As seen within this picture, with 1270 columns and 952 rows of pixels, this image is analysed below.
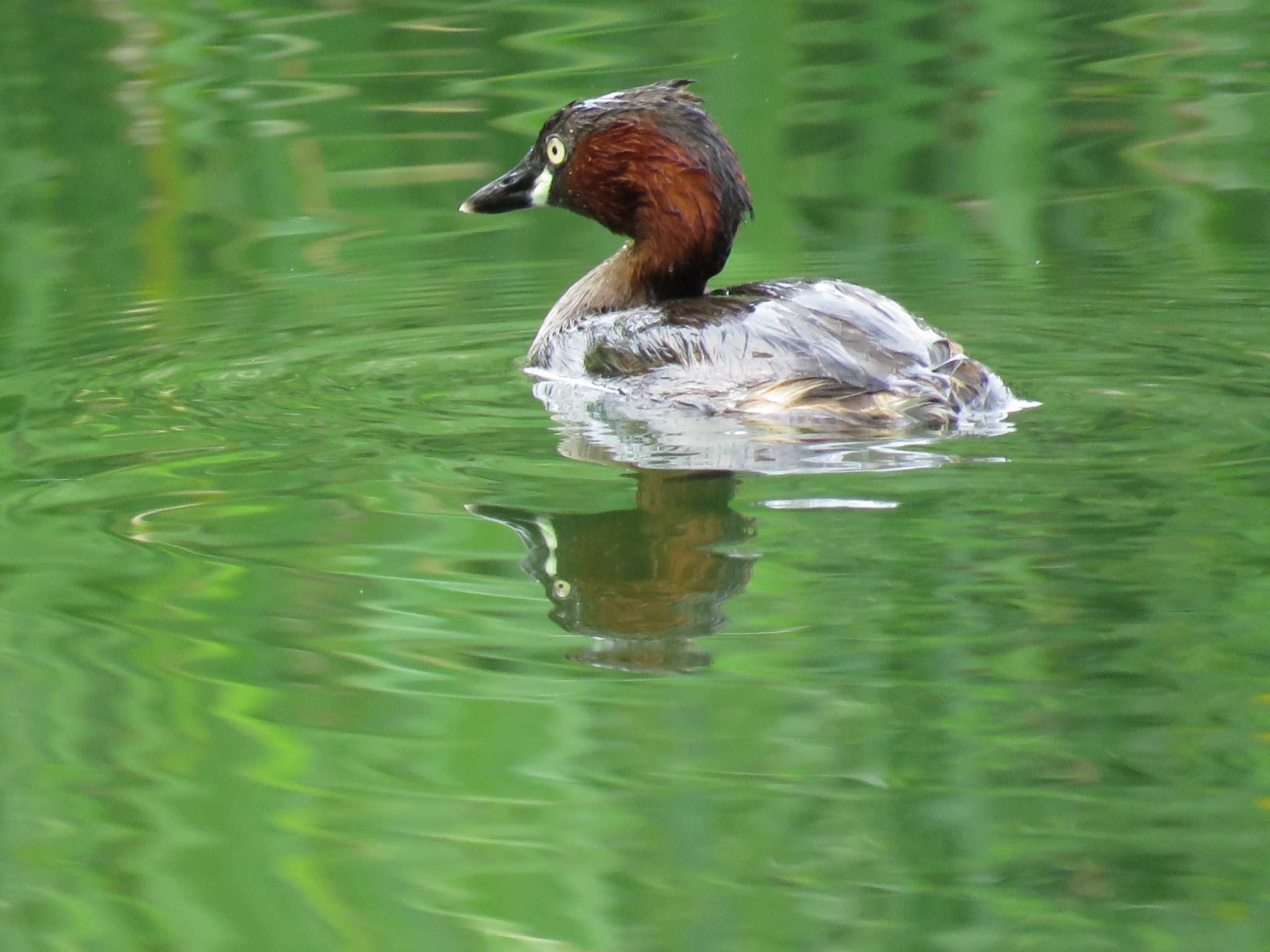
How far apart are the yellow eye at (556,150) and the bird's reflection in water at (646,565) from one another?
1.90 meters

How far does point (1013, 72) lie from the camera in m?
9.85

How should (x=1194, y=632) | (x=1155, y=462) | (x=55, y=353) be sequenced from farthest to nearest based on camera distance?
(x=55, y=353) → (x=1155, y=462) → (x=1194, y=632)

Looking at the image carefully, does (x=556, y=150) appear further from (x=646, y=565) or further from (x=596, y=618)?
(x=596, y=618)

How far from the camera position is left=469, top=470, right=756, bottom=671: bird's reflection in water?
12.3 ft

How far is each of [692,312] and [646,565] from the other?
160 cm

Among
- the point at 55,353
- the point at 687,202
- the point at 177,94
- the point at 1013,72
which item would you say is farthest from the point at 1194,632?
the point at 177,94

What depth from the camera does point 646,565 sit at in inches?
162

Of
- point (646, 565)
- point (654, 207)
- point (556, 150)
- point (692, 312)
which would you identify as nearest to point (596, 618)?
point (646, 565)

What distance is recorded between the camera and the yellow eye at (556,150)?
6.32m

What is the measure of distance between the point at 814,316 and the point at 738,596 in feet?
5.30

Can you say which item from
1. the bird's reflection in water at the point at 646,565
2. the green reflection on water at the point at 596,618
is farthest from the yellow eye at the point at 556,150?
the bird's reflection in water at the point at 646,565

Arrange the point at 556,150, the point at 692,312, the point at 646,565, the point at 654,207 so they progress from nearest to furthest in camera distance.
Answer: the point at 646,565 < the point at 692,312 < the point at 654,207 < the point at 556,150

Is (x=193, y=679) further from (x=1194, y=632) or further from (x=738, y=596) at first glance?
(x=1194, y=632)

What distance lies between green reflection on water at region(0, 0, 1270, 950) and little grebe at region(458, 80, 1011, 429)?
10.3 inches
